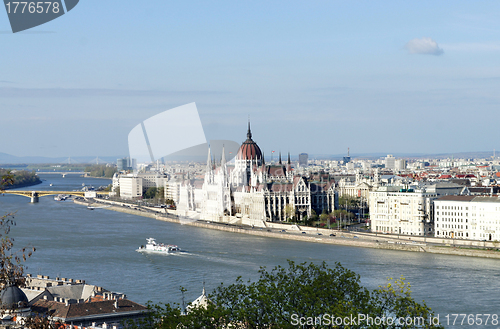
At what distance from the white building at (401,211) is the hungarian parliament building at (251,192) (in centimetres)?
625

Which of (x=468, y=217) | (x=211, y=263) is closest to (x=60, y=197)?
(x=211, y=263)

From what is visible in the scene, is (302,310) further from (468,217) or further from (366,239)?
(468,217)

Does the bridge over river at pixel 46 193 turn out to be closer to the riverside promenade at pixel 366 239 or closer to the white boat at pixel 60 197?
the white boat at pixel 60 197

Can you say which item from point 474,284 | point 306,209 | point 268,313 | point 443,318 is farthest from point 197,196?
point 268,313

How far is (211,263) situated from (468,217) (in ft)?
36.8

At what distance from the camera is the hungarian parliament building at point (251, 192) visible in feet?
124

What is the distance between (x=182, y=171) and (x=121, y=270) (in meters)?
28.3

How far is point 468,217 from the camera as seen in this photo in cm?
2738

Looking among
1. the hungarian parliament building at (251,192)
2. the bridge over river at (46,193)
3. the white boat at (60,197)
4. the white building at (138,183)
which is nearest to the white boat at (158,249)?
the hungarian parliament building at (251,192)

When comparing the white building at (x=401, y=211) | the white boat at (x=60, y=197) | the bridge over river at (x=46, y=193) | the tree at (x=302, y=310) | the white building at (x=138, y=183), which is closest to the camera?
the tree at (x=302, y=310)

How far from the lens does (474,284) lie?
18234 millimetres

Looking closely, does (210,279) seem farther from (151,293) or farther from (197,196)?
(197,196)

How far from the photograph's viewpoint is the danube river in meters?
16.9

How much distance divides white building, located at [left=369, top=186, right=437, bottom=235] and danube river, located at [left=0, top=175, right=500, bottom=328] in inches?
165
